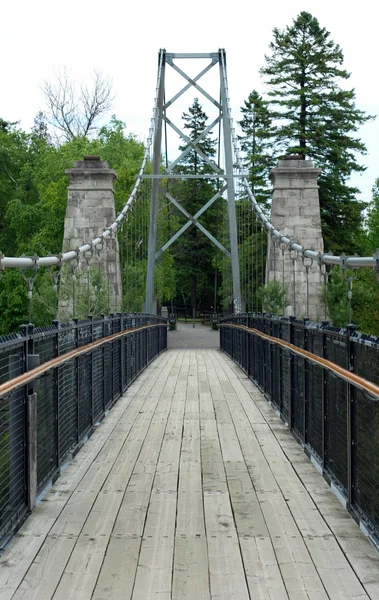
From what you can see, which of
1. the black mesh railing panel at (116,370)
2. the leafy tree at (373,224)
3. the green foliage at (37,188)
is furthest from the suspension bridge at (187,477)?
the leafy tree at (373,224)

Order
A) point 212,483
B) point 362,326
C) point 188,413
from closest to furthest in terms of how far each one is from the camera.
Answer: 1. point 212,483
2. point 188,413
3. point 362,326

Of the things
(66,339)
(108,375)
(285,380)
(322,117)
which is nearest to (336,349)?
(66,339)

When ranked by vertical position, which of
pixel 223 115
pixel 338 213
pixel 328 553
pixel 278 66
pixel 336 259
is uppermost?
pixel 278 66

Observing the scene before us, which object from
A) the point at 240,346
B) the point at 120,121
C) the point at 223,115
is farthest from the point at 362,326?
the point at 120,121

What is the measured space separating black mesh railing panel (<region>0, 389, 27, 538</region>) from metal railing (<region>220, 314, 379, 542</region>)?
1592mm

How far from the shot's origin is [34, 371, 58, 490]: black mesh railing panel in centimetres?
494

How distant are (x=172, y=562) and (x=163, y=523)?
651mm

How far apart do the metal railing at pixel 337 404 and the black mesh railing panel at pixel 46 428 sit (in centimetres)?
158

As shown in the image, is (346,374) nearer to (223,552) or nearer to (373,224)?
(223,552)

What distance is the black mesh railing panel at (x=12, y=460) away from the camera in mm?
4086

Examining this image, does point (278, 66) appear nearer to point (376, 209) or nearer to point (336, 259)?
point (376, 209)

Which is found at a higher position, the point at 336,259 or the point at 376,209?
the point at 376,209

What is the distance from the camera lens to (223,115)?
3095cm

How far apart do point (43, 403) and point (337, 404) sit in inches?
64.1
